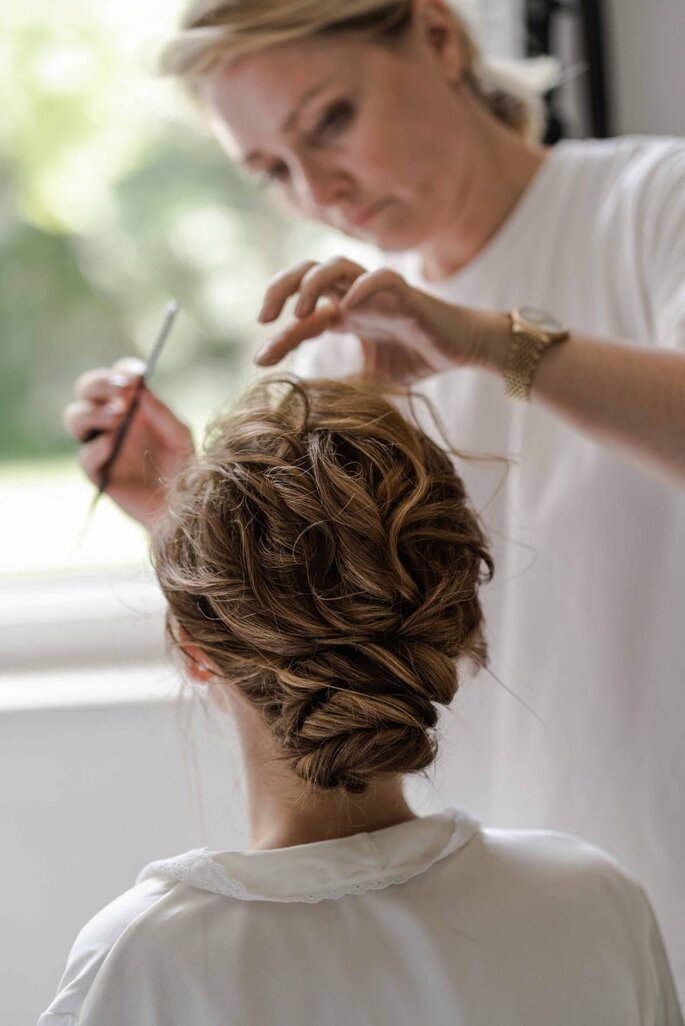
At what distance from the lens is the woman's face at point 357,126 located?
1.22 m

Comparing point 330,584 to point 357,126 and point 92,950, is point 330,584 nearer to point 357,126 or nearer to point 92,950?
point 92,950

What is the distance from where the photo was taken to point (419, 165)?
1.26 metres

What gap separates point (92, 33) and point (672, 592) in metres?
1.35

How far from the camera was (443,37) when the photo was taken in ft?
4.30

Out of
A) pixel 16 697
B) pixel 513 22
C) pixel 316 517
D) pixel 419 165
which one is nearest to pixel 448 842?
pixel 316 517

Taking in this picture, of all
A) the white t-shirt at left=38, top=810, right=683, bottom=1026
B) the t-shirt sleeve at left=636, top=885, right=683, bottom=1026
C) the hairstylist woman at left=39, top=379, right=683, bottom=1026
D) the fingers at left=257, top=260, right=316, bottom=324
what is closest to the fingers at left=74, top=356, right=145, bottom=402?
the fingers at left=257, top=260, right=316, bottom=324

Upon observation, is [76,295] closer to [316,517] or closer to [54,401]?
[54,401]

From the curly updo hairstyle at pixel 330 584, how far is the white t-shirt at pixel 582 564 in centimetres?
39

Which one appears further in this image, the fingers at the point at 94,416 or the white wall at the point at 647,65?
the white wall at the point at 647,65

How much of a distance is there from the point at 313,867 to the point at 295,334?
0.48m

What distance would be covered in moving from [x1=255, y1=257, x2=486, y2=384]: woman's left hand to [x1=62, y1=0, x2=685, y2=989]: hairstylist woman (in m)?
0.07

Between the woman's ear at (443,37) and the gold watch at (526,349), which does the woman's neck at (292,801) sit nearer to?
the gold watch at (526,349)

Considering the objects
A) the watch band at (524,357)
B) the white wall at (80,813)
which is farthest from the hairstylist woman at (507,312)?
the white wall at (80,813)

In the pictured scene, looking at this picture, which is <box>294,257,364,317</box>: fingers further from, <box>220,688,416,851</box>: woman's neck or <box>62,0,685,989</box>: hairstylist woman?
<box>220,688,416,851</box>: woman's neck
